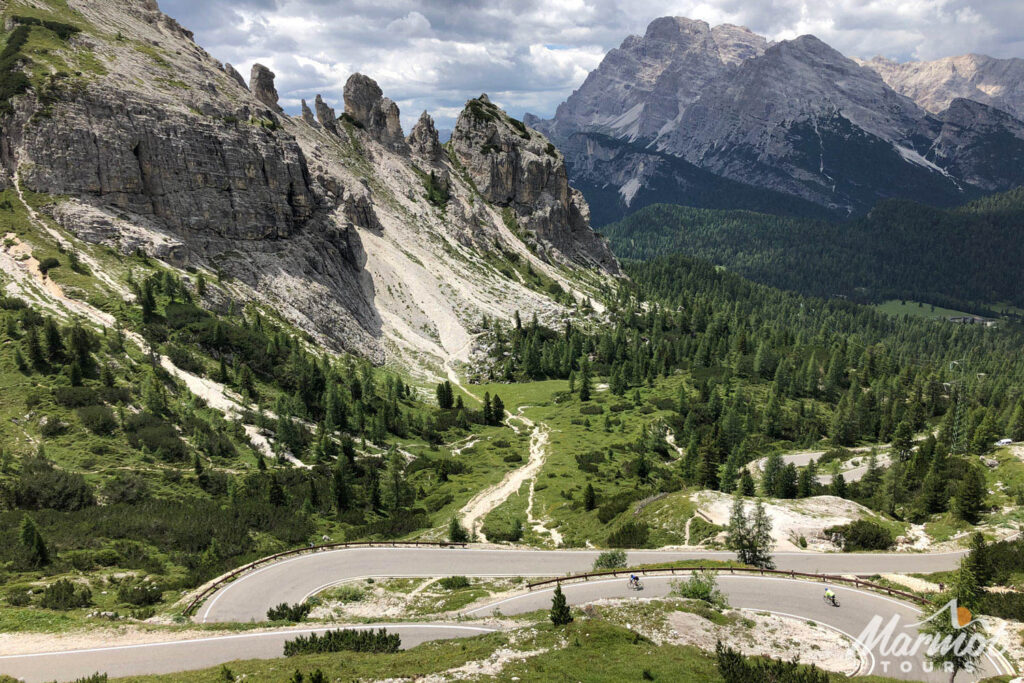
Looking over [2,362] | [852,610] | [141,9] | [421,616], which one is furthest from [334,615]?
[141,9]

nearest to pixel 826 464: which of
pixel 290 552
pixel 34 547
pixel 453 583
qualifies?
pixel 453 583

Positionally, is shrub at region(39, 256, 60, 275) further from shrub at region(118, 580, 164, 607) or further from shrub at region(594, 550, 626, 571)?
shrub at region(594, 550, 626, 571)

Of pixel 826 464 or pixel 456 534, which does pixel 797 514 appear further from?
pixel 826 464

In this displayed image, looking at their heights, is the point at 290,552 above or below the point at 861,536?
above

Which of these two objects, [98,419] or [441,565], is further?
[98,419]

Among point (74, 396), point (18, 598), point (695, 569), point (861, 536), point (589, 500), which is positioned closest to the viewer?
point (18, 598)

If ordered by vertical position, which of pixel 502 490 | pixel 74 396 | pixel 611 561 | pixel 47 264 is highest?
pixel 47 264

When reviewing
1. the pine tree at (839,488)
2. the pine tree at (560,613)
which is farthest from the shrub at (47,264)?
the pine tree at (839,488)
